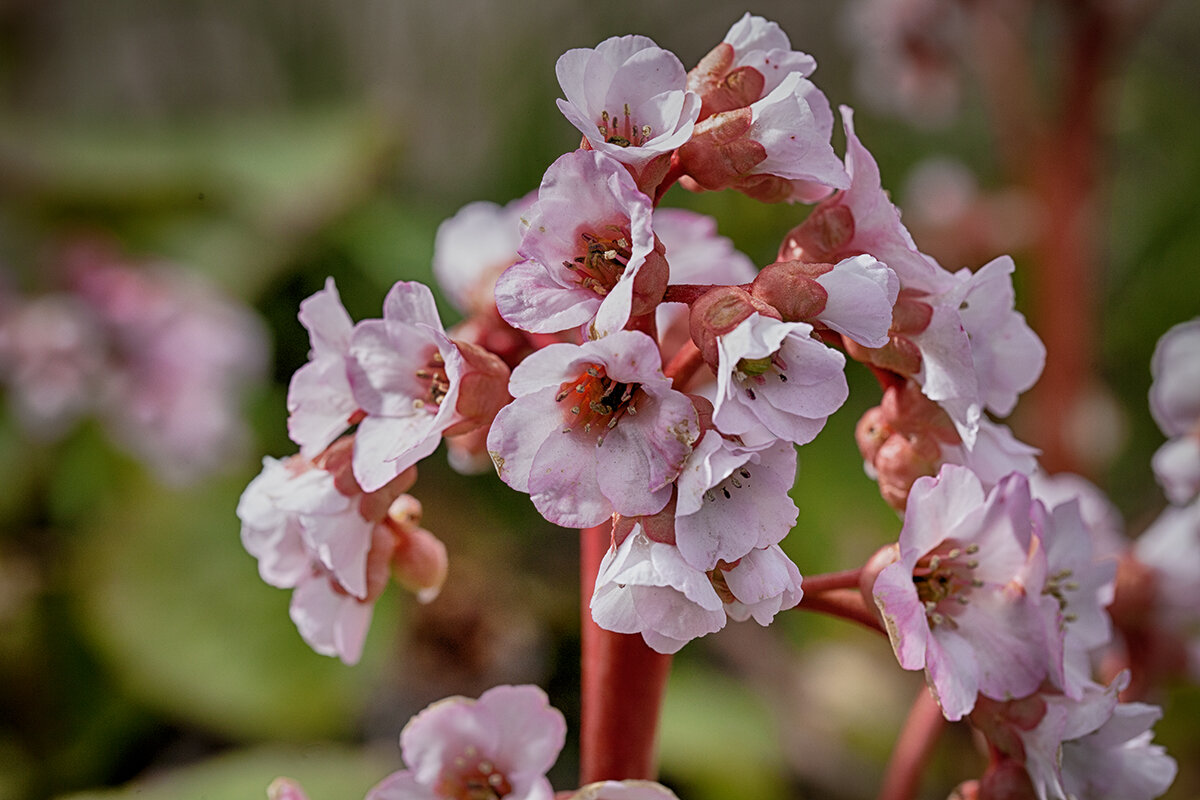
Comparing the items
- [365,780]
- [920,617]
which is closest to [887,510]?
[365,780]

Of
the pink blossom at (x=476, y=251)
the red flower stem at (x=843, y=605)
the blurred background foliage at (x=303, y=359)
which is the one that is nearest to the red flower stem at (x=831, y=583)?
the red flower stem at (x=843, y=605)

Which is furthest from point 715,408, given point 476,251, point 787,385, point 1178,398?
point 1178,398

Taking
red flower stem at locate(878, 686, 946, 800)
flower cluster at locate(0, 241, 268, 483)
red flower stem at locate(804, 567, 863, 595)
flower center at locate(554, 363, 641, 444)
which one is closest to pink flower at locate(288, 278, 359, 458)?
flower center at locate(554, 363, 641, 444)

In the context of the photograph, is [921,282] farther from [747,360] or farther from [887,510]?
[887,510]

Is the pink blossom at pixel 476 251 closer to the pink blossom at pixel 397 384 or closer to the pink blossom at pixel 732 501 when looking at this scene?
the pink blossom at pixel 397 384

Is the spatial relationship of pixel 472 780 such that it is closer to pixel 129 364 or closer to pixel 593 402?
pixel 593 402

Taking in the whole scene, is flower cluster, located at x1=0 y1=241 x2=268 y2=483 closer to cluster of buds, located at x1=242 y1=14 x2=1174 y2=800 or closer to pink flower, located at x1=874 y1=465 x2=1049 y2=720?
cluster of buds, located at x1=242 y1=14 x2=1174 y2=800

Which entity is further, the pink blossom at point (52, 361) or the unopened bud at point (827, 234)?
the pink blossom at point (52, 361)
